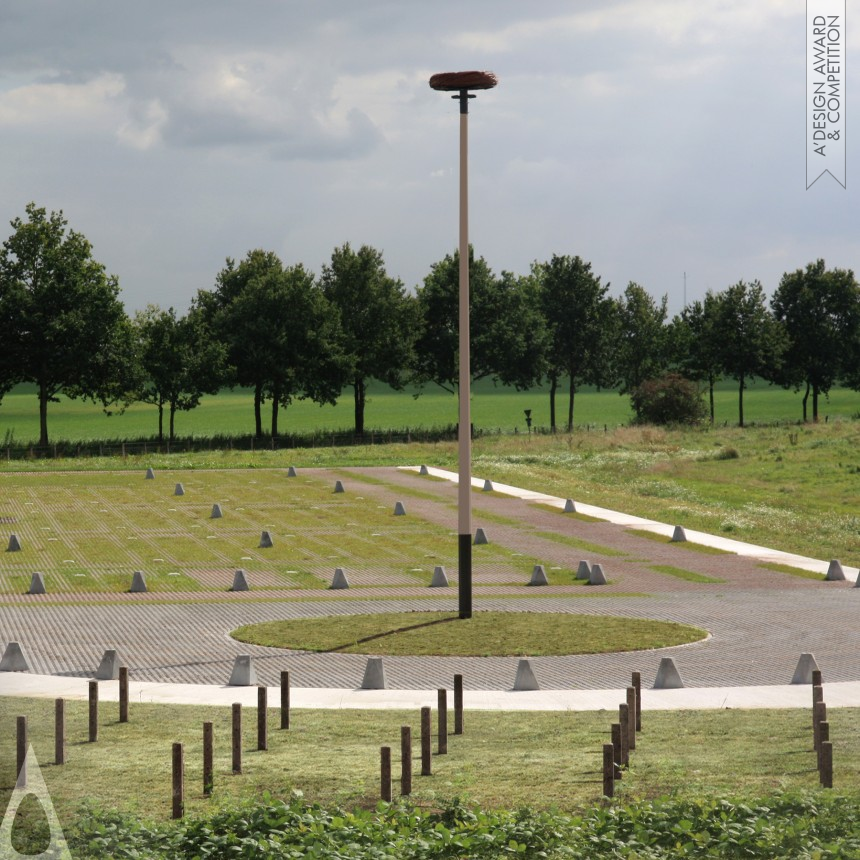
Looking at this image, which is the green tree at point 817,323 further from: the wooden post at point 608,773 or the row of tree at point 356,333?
the wooden post at point 608,773

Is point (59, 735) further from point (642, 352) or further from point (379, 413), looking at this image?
point (379, 413)

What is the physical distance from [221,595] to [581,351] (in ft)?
254

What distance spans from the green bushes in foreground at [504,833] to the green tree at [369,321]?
80412mm

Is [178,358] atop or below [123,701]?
atop

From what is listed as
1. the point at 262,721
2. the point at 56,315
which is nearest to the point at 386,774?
the point at 262,721

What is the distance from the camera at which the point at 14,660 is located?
2097 cm

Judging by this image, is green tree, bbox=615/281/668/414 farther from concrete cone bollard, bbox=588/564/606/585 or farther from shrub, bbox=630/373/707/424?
concrete cone bollard, bbox=588/564/606/585

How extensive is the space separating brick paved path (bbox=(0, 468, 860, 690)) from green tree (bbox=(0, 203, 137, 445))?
1869 inches

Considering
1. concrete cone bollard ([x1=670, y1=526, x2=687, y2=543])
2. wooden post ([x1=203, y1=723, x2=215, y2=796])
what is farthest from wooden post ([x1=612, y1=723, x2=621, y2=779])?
concrete cone bollard ([x1=670, y1=526, x2=687, y2=543])

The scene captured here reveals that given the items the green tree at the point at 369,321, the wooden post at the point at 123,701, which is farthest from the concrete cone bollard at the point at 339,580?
the green tree at the point at 369,321

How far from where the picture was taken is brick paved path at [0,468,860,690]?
67.5 feet

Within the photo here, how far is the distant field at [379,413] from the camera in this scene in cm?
12712

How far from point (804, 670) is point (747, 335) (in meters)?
84.3

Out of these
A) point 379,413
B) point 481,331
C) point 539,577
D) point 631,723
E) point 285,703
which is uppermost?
point 481,331
